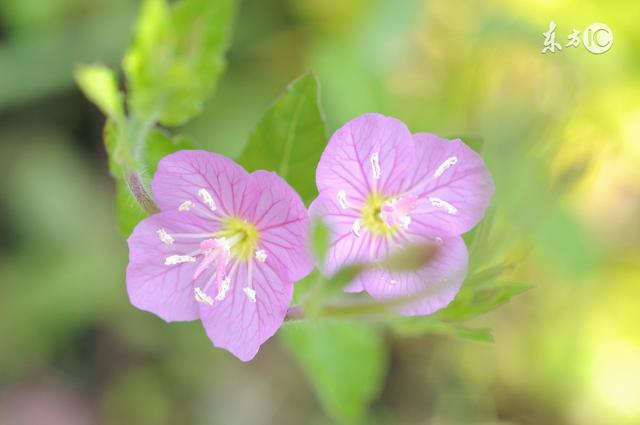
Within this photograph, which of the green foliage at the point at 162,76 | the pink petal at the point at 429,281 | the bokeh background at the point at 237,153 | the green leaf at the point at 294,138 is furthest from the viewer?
the bokeh background at the point at 237,153

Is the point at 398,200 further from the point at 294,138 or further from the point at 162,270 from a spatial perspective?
the point at 162,270

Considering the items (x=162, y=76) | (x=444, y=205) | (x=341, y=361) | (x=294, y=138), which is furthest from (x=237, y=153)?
(x=444, y=205)

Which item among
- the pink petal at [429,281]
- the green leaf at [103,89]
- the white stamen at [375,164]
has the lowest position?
the pink petal at [429,281]

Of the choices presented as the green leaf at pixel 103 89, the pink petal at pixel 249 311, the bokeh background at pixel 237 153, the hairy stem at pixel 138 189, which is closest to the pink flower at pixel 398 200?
the pink petal at pixel 249 311

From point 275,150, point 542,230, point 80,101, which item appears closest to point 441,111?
point 542,230

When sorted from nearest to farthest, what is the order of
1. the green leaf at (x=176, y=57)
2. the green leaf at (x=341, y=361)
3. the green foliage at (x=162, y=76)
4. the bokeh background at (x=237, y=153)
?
the green foliage at (x=162, y=76) → the green leaf at (x=176, y=57) → the green leaf at (x=341, y=361) → the bokeh background at (x=237, y=153)

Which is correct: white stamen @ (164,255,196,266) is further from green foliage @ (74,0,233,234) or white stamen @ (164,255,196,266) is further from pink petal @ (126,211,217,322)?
green foliage @ (74,0,233,234)

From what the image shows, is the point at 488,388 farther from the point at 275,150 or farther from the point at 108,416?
the point at 275,150

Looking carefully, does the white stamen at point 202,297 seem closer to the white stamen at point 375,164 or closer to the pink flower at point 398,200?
the pink flower at point 398,200
